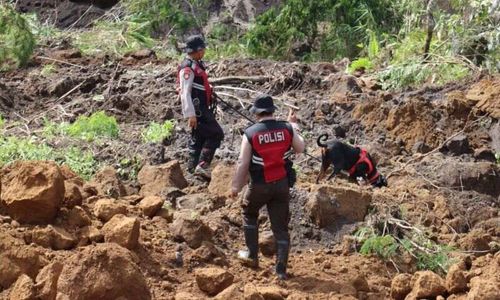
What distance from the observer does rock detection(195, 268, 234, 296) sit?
6898 millimetres

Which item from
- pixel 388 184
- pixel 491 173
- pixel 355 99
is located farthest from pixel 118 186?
pixel 355 99

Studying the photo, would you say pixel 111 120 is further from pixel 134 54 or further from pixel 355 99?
pixel 134 54

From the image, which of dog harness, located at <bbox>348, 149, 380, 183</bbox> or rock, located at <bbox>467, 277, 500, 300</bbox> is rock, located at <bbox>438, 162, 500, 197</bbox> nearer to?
dog harness, located at <bbox>348, 149, 380, 183</bbox>

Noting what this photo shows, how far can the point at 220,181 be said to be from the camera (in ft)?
30.8

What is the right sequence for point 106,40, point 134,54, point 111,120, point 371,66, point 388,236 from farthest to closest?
point 106,40
point 134,54
point 371,66
point 111,120
point 388,236

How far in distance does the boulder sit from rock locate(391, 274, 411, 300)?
2404mm

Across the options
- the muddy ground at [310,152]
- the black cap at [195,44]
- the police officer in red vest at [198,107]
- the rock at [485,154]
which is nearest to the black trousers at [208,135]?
the police officer in red vest at [198,107]

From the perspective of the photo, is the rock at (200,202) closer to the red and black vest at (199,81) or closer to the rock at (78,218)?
the red and black vest at (199,81)

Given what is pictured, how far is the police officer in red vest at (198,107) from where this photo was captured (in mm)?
9438

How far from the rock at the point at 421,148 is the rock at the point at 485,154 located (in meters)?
0.54

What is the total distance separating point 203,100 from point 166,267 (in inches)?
110

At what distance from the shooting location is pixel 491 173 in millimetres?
10516

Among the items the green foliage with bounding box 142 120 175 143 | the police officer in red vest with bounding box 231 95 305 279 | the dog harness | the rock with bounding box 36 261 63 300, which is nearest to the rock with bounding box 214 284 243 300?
the police officer in red vest with bounding box 231 95 305 279

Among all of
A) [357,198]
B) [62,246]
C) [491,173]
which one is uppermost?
[62,246]
